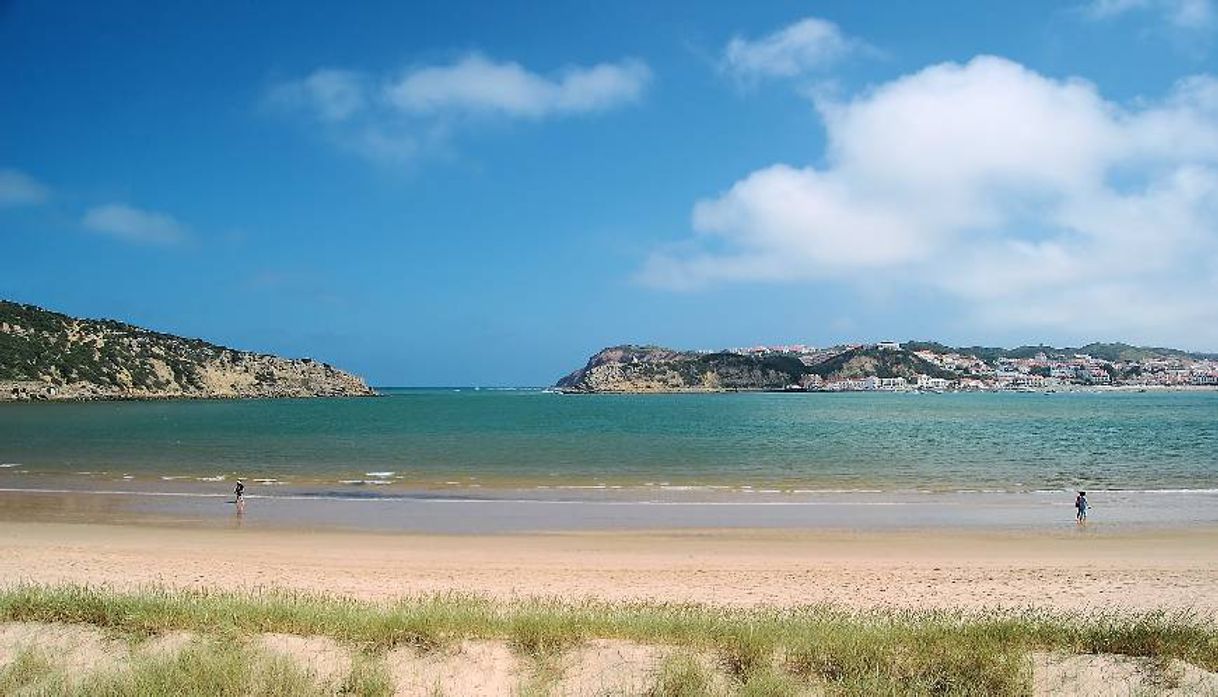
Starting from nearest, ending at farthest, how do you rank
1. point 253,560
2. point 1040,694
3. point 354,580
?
1. point 1040,694
2. point 354,580
3. point 253,560

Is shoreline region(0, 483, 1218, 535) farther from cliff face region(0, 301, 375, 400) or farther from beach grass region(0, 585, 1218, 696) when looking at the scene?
cliff face region(0, 301, 375, 400)

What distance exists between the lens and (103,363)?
15488cm

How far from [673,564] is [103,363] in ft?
553

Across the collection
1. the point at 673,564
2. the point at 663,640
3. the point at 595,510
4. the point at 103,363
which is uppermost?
the point at 103,363

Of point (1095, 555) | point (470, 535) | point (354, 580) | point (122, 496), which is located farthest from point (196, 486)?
point (1095, 555)

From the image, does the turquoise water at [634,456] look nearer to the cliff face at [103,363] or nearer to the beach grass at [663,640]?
the beach grass at [663,640]

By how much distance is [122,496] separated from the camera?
30.8 metres

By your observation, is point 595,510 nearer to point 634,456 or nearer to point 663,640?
point 663,640

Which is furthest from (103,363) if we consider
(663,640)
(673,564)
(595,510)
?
(663,640)

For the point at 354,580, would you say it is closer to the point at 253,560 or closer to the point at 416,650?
the point at 253,560

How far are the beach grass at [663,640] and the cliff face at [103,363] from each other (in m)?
155

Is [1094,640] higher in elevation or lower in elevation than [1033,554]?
higher

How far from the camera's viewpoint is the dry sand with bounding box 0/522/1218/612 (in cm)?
1516

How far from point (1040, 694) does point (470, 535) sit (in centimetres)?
1760
